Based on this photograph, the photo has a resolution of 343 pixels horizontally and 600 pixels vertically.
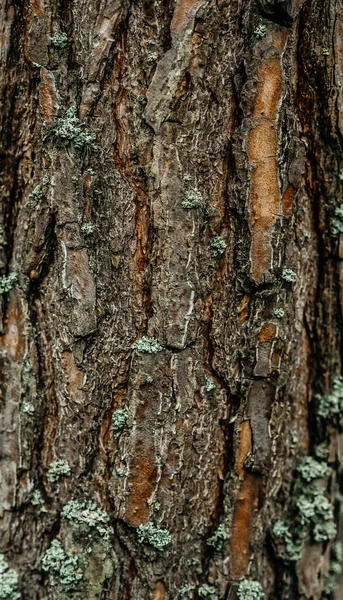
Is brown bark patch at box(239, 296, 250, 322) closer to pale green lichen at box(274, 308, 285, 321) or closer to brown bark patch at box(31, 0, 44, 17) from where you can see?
pale green lichen at box(274, 308, 285, 321)

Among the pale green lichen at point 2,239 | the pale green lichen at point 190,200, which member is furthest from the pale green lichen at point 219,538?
the pale green lichen at point 2,239

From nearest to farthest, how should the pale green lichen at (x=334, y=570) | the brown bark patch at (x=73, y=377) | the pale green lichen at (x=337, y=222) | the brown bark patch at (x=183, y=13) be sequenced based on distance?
the brown bark patch at (x=183, y=13), the brown bark patch at (x=73, y=377), the pale green lichen at (x=337, y=222), the pale green lichen at (x=334, y=570)

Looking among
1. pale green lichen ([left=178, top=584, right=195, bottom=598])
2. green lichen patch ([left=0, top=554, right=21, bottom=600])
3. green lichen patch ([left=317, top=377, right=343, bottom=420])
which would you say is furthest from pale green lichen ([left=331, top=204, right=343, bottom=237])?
green lichen patch ([left=0, top=554, right=21, bottom=600])

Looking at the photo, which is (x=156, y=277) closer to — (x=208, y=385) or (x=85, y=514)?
(x=208, y=385)

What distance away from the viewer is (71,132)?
129 cm

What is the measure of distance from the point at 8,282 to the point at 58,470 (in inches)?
19.0

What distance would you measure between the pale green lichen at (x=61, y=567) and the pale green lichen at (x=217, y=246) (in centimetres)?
81

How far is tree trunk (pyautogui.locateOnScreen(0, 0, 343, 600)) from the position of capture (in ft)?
4.20

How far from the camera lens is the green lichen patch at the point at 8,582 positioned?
1.39 meters

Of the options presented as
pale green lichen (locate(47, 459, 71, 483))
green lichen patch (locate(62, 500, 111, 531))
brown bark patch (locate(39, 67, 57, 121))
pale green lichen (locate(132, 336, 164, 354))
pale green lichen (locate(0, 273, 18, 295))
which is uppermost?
brown bark patch (locate(39, 67, 57, 121))

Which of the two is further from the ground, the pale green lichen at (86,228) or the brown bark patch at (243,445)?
the pale green lichen at (86,228)

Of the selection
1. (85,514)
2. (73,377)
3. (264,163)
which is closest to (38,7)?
(264,163)

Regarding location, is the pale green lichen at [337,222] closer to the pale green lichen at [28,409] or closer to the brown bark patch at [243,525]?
the brown bark patch at [243,525]

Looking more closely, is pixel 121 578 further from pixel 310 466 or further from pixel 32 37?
pixel 32 37
